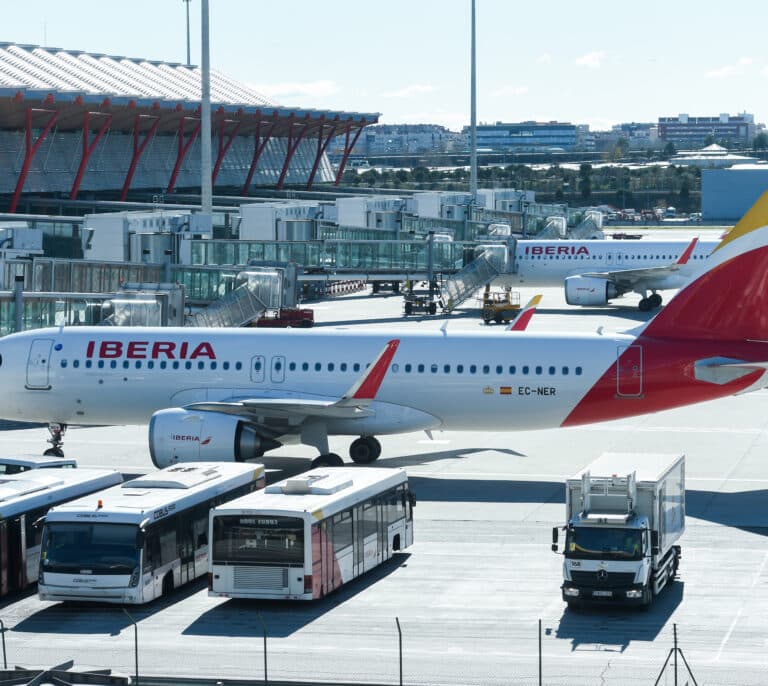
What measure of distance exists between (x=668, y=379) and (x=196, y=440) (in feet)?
45.0

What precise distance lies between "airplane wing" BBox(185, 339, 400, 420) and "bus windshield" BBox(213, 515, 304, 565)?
12217mm

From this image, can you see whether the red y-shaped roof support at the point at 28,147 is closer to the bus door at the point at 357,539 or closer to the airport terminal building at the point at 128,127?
the airport terminal building at the point at 128,127

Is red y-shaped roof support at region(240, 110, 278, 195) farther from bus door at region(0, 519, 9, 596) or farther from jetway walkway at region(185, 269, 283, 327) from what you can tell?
bus door at region(0, 519, 9, 596)

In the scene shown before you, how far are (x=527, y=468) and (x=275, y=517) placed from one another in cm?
1749

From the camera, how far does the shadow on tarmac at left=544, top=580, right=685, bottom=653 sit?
27719 mm

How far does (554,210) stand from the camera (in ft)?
512

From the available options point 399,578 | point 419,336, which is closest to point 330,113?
point 419,336

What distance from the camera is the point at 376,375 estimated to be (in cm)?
4216

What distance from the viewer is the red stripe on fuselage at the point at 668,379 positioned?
42281 millimetres

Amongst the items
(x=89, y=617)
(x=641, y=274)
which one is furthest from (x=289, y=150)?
(x=89, y=617)

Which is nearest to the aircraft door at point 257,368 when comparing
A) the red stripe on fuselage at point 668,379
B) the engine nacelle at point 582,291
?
the red stripe on fuselage at point 668,379

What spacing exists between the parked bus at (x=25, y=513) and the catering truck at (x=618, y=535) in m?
11.4

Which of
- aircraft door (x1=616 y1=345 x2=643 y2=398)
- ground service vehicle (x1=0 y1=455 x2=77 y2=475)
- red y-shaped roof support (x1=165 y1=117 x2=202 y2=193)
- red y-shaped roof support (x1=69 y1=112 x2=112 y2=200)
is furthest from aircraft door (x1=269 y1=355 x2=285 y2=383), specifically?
red y-shaped roof support (x1=165 y1=117 x2=202 y2=193)

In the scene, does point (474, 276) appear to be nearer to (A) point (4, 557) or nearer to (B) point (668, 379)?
(B) point (668, 379)
